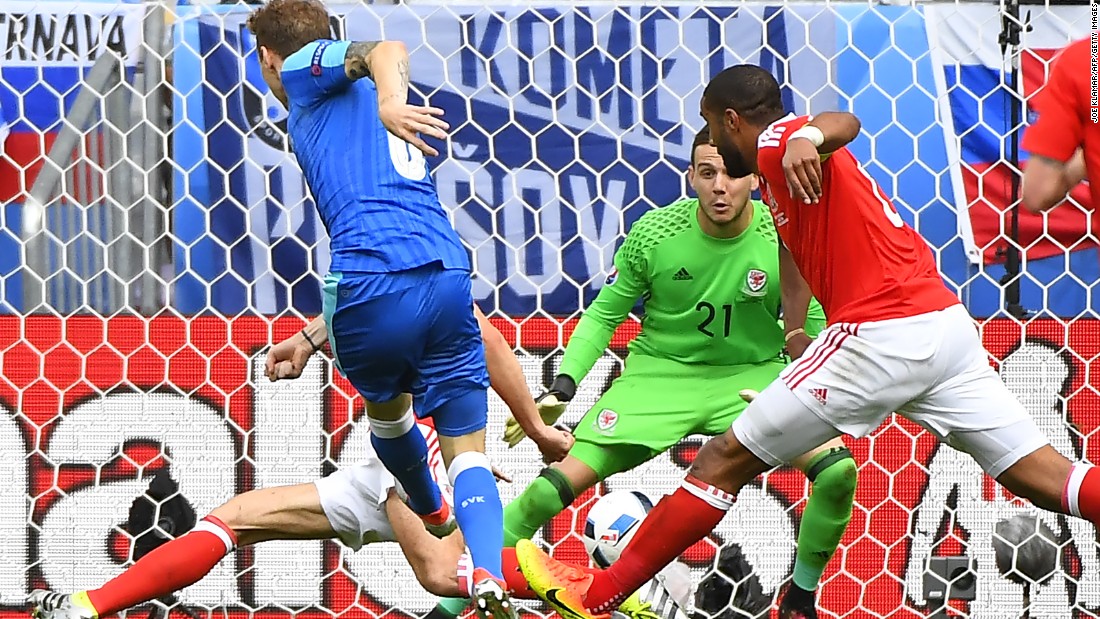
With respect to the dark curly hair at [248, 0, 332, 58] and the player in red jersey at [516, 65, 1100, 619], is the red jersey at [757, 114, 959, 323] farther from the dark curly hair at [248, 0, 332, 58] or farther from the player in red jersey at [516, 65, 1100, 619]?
the dark curly hair at [248, 0, 332, 58]

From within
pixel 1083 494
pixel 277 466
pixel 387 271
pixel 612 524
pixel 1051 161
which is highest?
pixel 1051 161

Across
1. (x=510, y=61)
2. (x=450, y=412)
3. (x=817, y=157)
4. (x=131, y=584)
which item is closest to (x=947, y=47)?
(x=510, y=61)

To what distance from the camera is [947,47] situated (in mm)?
4926

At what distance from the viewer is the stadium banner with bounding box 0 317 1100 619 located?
16.2 feet

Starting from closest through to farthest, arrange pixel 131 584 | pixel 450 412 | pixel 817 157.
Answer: pixel 817 157 < pixel 450 412 < pixel 131 584

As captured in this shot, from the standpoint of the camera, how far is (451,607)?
4457mm

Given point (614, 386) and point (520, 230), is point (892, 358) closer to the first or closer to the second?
point (614, 386)

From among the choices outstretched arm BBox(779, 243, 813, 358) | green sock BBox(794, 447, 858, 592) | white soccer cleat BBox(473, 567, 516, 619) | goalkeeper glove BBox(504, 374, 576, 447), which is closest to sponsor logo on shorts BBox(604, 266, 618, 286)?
goalkeeper glove BBox(504, 374, 576, 447)

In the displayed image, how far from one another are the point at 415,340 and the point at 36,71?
2.04 meters

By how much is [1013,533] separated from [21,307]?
337cm

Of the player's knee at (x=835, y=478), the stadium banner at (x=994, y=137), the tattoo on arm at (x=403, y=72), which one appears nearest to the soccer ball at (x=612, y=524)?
the player's knee at (x=835, y=478)

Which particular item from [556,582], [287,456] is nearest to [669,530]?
[556,582]

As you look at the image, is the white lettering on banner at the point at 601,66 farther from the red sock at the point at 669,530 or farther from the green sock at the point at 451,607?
the red sock at the point at 669,530

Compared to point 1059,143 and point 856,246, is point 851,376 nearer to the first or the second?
point 856,246
